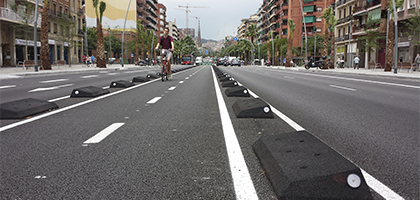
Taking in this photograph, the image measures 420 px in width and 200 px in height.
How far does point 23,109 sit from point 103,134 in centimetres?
227

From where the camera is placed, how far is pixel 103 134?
453 cm

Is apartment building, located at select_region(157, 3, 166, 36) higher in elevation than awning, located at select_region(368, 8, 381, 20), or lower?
higher

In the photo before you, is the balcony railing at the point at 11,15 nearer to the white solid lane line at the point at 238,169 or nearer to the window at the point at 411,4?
the white solid lane line at the point at 238,169

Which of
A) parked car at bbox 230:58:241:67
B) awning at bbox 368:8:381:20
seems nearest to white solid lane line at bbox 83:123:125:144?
awning at bbox 368:8:381:20

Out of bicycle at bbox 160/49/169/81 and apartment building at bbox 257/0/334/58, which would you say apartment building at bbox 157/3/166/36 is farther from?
bicycle at bbox 160/49/169/81

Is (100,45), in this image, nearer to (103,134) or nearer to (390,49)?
(390,49)

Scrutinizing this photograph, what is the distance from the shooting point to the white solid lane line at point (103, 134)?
13.6 feet

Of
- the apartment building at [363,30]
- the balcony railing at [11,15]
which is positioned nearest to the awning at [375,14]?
the apartment building at [363,30]

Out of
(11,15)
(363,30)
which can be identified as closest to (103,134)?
(11,15)

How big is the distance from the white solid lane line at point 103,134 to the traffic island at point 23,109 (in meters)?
1.81

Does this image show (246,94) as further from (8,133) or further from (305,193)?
(305,193)

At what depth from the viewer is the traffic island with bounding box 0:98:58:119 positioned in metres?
5.75

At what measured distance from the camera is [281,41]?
9319cm

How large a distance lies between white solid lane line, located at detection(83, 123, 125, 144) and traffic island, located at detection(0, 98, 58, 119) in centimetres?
181
